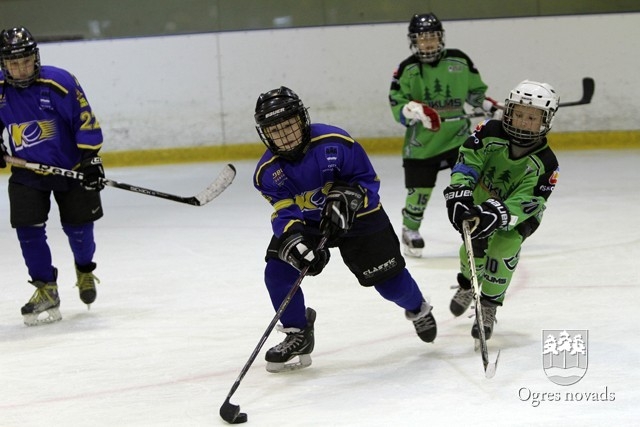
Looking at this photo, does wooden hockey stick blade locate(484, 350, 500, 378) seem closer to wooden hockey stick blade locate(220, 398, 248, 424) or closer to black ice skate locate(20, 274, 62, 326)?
wooden hockey stick blade locate(220, 398, 248, 424)

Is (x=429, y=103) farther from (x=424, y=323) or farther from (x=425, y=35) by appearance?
(x=424, y=323)

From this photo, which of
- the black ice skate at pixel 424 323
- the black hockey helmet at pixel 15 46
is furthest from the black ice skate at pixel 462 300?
the black hockey helmet at pixel 15 46

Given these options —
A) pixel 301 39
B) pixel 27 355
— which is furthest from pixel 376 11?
pixel 27 355

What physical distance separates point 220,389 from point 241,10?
6073 millimetres

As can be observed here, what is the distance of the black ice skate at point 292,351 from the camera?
3.45 meters

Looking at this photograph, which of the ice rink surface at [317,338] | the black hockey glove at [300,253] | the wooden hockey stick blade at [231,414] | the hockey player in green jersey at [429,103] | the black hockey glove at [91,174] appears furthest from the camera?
the hockey player in green jersey at [429,103]

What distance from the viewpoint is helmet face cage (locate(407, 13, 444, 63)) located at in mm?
5348

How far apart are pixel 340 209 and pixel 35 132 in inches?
63.8

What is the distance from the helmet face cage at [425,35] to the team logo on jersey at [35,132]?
198 centimetres

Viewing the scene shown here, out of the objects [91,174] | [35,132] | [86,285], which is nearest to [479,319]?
[91,174]

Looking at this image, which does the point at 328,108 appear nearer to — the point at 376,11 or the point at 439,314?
the point at 376,11

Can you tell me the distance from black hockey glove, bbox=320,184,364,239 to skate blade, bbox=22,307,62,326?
155 cm

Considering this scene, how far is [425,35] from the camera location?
5.39m

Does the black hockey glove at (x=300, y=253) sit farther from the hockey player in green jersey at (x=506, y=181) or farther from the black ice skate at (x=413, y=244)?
the black ice skate at (x=413, y=244)
